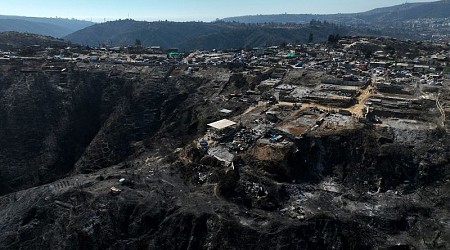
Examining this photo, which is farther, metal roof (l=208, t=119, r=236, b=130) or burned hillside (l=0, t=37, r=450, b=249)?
metal roof (l=208, t=119, r=236, b=130)

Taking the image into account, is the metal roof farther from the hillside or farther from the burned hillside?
the hillside

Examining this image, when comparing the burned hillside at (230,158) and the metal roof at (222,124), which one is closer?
the burned hillside at (230,158)

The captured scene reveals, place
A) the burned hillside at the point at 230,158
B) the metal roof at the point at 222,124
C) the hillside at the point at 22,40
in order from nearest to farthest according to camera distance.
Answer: the burned hillside at the point at 230,158, the metal roof at the point at 222,124, the hillside at the point at 22,40

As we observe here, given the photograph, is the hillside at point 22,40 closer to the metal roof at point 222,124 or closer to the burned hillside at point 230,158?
the burned hillside at point 230,158

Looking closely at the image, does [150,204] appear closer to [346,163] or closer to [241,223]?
[241,223]

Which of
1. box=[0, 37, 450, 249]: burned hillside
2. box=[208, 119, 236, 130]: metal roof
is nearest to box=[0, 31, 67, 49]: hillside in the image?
box=[0, 37, 450, 249]: burned hillside

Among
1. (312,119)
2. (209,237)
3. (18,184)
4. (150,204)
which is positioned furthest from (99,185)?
(312,119)

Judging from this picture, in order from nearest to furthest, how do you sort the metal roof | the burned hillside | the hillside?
the burned hillside < the metal roof < the hillside

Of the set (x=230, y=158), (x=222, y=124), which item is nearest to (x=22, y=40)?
(x=222, y=124)

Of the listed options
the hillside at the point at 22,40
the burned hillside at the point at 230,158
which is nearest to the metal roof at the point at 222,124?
the burned hillside at the point at 230,158

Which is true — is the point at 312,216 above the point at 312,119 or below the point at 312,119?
below

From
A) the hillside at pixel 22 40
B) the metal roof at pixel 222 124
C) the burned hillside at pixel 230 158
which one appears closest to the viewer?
the burned hillside at pixel 230 158
